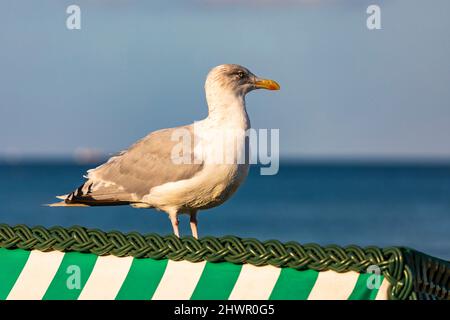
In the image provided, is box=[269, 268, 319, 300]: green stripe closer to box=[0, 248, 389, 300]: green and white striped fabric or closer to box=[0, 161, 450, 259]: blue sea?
box=[0, 248, 389, 300]: green and white striped fabric

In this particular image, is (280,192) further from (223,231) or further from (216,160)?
(216,160)

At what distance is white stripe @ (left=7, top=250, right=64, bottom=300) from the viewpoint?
4.79 m

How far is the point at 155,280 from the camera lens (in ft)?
15.2

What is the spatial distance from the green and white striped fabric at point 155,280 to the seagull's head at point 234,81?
293cm

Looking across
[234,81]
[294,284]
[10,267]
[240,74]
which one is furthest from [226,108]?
[294,284]

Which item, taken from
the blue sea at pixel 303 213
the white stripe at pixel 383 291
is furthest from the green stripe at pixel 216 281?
the blue sea at pixel 303 213

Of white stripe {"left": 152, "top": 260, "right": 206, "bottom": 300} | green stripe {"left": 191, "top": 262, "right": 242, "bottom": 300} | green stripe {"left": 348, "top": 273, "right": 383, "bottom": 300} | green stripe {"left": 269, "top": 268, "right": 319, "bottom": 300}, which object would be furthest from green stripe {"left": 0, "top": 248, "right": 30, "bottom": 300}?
green stripe {"left": 348, "top": 273, "right": 383, "bottom": 300}

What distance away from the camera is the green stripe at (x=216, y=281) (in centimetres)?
453

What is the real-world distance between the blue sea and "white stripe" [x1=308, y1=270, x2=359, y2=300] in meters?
22.4

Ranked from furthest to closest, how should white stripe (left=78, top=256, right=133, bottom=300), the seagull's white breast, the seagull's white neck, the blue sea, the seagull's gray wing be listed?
the blue sea, the seagull's gray wing, the seagull's white neck, the seagull's white breast, white stripe (left=78, top=256, right=133, bottom=300)

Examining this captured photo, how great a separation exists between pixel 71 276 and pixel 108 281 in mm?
181
